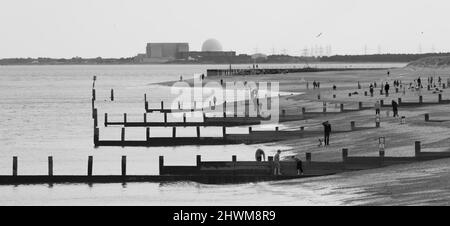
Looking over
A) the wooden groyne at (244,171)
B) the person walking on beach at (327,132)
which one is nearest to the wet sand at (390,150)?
the person walking on beach at (327,132)

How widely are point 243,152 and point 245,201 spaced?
74.1 ft

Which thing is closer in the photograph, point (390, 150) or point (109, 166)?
point (390, 150)

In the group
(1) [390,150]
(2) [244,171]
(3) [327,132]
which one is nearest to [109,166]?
(3) [327,132]

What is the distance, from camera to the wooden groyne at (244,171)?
44.6 m

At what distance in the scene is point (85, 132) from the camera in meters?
85.9

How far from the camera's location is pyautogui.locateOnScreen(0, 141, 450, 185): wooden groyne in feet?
146

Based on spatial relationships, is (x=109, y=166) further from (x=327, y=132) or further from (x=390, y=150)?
(x=390, y=150)

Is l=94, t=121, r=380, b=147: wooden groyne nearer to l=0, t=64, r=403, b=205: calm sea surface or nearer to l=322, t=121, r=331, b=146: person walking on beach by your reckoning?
l=0, t=64, r=403, b=205: calm sea surface

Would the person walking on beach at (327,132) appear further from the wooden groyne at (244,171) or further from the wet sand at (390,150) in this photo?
the wooden groyne at (244,171)

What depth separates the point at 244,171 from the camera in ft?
149
